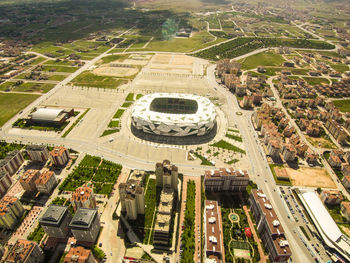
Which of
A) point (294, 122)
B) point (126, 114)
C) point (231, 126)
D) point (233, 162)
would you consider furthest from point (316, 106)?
point (126, 114)

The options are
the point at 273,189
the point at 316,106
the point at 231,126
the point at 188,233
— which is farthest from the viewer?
the point at 316,106

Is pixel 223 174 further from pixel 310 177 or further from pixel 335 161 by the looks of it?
pixel 335 161

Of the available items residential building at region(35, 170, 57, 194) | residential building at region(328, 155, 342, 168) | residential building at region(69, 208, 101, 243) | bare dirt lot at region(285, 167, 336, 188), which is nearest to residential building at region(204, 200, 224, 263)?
residential building at region(69, 208, 101, 243)

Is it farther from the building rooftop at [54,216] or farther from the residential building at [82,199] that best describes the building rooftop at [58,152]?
the building rooftop at [54,216]

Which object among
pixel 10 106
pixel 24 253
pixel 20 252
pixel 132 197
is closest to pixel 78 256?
pixel 24 253

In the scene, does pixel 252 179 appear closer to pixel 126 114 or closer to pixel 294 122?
pixel 294 122

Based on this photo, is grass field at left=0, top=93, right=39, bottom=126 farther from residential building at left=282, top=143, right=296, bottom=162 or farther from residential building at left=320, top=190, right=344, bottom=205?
residential building at left=320, top=190, right=344, bottom=205

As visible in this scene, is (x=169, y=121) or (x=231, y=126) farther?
(x=231, y=126)
